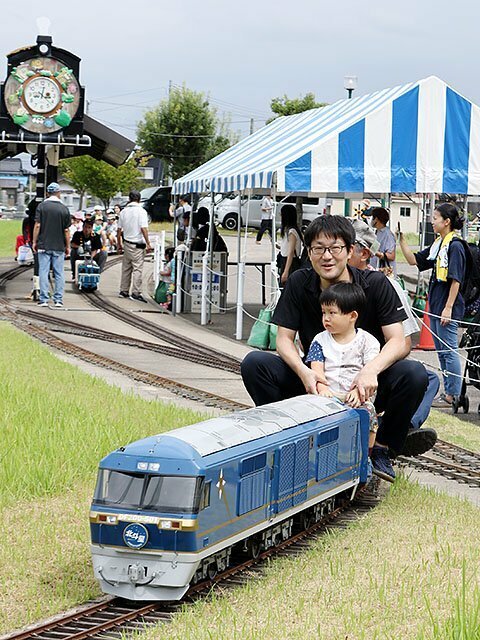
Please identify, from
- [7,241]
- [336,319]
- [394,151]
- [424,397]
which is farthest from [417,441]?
[7,241]

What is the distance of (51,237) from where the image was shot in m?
22.6

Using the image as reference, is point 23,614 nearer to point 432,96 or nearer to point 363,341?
point 363,341

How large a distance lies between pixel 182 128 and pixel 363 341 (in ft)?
250

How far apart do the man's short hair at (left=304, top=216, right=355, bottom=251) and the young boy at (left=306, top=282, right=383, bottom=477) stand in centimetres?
30

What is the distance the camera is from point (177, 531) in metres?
5.87

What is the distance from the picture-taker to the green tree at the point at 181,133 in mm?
82625

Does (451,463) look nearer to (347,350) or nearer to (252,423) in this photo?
(347,350)

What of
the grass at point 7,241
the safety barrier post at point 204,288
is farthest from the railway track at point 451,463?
the grass at point 7,241

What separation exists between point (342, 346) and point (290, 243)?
1239cm

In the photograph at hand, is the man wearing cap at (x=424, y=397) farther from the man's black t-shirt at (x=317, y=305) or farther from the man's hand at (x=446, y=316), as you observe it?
the man's hand at (x=446, y=316)

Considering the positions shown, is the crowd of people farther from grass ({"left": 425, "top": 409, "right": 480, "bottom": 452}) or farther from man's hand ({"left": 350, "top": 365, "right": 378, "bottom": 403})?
grass ({"left": 425, "top": 409, "right": 480, "bottom": 452})

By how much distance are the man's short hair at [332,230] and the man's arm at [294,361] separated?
62 centimetres

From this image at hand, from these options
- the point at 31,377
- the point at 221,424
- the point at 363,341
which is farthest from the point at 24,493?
the point at 31,377

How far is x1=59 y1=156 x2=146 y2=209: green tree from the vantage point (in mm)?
73750
